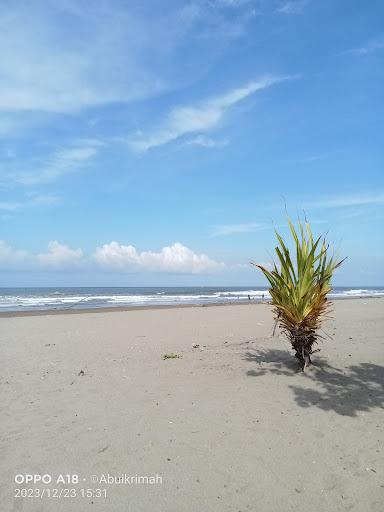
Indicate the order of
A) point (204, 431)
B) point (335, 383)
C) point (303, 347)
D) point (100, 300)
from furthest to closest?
point (100, 300) → point (303, 347) → point (335, 383) → point (204, 431)

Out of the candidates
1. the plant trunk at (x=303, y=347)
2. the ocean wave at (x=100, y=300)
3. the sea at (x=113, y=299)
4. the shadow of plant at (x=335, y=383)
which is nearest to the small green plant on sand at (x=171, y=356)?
the shadow of plant at (x=335, y=383)

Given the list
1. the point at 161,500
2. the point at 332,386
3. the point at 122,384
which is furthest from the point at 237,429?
the point at 122,384

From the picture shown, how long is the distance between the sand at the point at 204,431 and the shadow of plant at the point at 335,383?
0.05 feet

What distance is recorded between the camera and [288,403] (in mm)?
5254

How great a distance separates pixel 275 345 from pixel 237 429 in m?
4.50

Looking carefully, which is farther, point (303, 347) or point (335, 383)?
point (303, 347)

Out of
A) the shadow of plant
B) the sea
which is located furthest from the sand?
the sea

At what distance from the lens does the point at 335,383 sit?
590 cm

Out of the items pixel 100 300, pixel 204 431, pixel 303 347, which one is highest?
pixel 303 347

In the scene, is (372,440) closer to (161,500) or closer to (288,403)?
(288,403)

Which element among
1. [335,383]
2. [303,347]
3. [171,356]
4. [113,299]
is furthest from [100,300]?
[335,383]

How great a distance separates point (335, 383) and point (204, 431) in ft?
7.92

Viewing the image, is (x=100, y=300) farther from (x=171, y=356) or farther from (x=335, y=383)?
(x=335, y=383)

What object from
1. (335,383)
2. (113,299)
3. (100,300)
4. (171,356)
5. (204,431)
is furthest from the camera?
(113,299)
